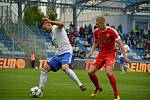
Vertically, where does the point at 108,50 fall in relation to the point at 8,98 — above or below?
above

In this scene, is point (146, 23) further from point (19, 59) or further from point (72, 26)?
point (19, 59)

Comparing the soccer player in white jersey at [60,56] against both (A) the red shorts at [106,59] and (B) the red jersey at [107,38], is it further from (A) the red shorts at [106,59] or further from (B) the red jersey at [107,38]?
(B) the red jersey at [107,38]

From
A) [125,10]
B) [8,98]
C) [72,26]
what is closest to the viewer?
[8,98]

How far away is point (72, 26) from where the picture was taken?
53.6 m

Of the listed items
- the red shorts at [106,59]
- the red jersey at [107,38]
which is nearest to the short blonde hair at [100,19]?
the red jersey at [107,38]

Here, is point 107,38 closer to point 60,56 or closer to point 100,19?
point 100,19

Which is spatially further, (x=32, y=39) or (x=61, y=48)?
(x=32, y=39)

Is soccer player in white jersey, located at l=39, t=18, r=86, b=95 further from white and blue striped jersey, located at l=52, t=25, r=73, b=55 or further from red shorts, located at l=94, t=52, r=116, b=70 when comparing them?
red shorts, located at l=94, t=52, r=116, b=70

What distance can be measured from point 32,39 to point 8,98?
29437mm

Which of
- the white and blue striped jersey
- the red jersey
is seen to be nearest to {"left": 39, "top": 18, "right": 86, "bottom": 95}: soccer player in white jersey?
the white and blue striped jersey

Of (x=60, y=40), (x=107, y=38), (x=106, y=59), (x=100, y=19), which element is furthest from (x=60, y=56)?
(x=100, y=19)

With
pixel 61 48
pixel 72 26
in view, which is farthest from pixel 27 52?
pixel 61 48

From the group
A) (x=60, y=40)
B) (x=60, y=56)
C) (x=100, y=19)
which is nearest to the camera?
(x=100, y=19)

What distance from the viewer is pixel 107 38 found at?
14711 millimetres
